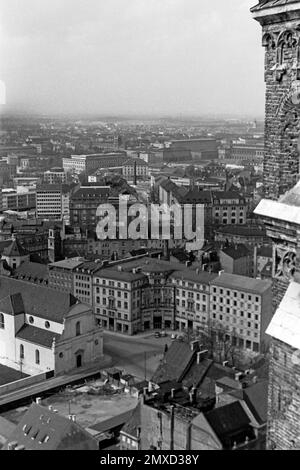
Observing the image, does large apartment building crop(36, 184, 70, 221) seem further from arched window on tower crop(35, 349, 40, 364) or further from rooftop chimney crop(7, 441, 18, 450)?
rooftop chimney crop(7, 441, 18, 450)

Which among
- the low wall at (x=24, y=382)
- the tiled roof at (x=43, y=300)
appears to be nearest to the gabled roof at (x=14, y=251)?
the tiled roof at (x=43, y=300)

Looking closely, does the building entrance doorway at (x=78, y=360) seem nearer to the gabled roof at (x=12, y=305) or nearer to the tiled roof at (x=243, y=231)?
the gabled roof at (x=12, y=305)

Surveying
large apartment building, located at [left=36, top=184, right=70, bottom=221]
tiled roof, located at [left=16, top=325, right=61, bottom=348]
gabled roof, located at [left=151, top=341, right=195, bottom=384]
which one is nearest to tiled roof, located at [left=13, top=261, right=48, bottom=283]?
tiled roof, located at [left=16, top=325, right=61, bottom=348]

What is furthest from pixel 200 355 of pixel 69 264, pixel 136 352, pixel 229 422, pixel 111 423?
pixel 69 264

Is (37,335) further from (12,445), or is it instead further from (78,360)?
(12,445)

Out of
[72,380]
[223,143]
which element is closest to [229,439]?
[72,380]

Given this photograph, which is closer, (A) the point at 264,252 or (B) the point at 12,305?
(B) the point at 12,305
